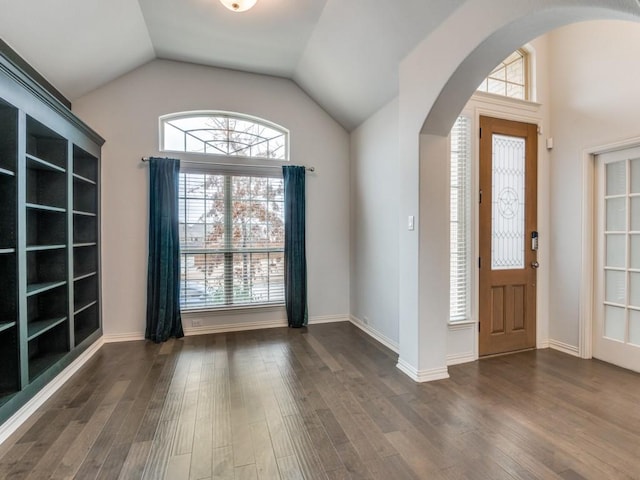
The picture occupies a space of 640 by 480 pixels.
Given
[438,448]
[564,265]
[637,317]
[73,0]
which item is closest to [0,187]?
[73,0]

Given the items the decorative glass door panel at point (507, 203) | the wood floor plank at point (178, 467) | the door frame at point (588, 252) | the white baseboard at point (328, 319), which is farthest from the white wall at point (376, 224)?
the wood floor plank at point (178, 467)

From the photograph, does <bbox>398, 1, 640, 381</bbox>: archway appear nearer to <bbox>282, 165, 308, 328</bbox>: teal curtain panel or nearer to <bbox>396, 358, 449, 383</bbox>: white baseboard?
<bbox>396, 358, 449, 383</bbox>: white baseboard

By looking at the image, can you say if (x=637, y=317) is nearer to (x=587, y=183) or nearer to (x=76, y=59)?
(x=587, y=183)

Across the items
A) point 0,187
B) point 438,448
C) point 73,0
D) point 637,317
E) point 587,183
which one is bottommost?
point 438,448

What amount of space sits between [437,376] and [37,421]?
3.01 m

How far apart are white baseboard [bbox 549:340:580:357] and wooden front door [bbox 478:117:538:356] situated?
238 millimetres

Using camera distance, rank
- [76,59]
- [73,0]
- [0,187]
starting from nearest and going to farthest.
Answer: [0,187] < [73,0] < [76,59]

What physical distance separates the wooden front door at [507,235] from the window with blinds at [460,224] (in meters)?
0.17

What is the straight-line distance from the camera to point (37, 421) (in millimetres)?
2111

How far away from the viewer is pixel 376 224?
12.6 feet

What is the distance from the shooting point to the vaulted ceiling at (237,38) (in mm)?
2477

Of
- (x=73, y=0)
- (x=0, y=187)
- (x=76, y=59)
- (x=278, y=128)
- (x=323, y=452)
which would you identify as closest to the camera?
(x=323, y=452)

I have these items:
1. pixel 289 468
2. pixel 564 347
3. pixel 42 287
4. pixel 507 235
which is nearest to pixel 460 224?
pixel 507 235

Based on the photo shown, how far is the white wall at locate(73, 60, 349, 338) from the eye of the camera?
12.0 feet
